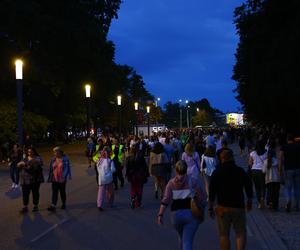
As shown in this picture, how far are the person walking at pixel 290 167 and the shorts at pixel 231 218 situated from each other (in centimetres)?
585

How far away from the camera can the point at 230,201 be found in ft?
25.2

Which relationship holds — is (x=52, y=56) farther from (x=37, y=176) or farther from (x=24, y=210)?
(x=24, y=210)

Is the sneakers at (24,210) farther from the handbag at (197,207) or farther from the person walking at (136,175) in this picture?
the handbag at (197,207)

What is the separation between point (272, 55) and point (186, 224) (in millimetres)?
33360

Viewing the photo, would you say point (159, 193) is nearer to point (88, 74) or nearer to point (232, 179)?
point (232, 179)

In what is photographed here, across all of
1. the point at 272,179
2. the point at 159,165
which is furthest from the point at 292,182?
the point at 159,165

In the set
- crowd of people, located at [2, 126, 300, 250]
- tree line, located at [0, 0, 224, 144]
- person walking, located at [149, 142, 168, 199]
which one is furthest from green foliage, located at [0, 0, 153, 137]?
person walking, located at [149, 142, 168, 199]

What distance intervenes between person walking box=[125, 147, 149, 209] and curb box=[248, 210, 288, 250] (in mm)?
3012

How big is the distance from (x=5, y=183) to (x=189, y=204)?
1666 centimetres

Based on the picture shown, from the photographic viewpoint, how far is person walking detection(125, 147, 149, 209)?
1462 cm

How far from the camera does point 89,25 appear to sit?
43625 millimetres

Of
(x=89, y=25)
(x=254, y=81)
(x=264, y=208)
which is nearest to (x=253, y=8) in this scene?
(x=254, y=81)

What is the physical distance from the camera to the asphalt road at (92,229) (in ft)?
31.9

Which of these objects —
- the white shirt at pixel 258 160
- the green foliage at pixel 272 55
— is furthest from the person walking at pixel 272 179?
the green foliage at pixel 272 55
